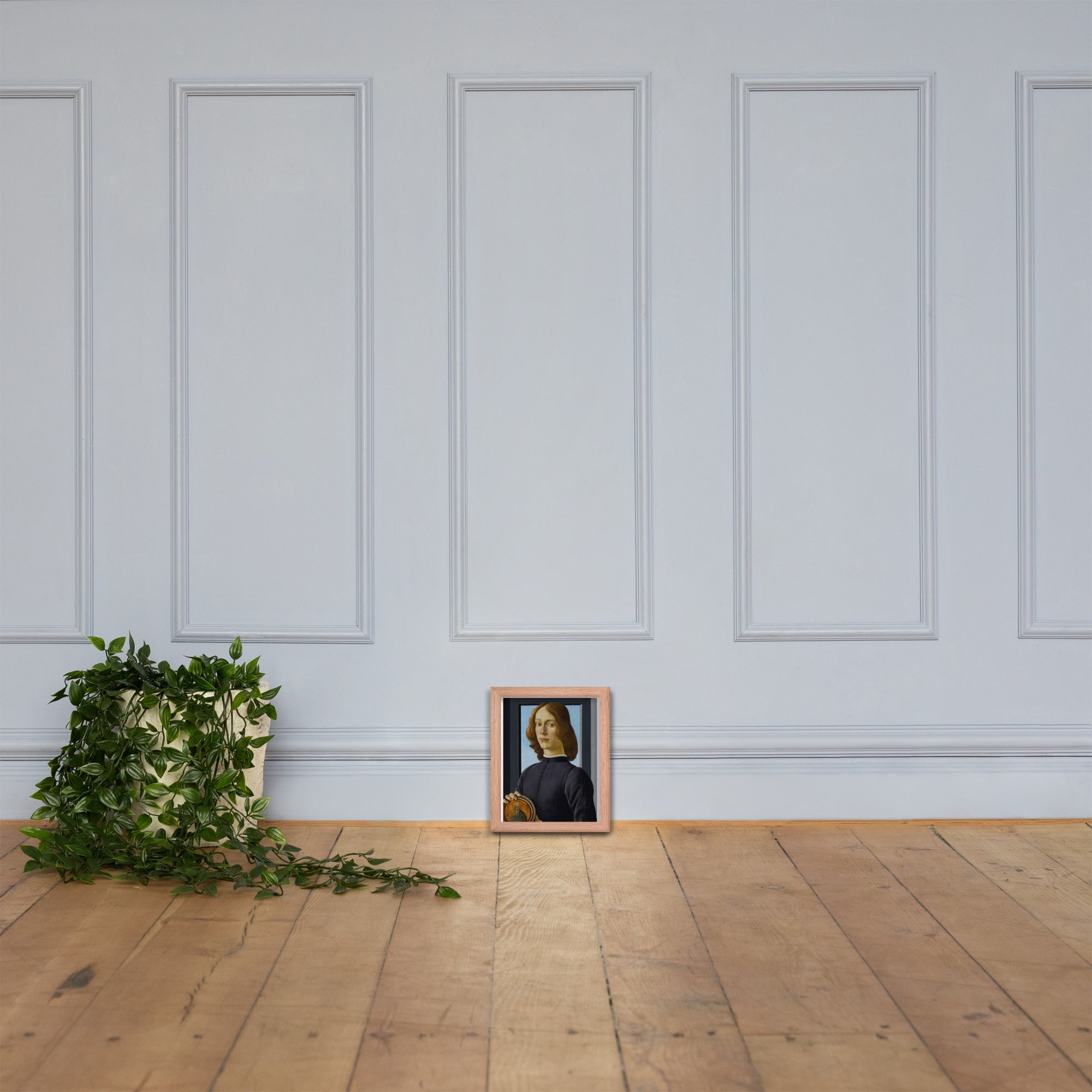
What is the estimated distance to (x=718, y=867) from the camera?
5.54ft

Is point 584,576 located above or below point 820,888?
above

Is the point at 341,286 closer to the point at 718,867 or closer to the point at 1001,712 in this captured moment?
the point at 718,867

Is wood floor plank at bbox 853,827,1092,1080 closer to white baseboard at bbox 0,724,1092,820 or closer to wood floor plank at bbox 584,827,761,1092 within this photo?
white baseboard at bbox 0,724,1092,820

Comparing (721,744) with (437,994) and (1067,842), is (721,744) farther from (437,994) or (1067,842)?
(437,994)

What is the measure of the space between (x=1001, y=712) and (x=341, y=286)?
1723mm

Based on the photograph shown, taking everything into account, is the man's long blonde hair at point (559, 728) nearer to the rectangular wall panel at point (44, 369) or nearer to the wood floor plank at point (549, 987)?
the wood floor plank at point (549, 987)

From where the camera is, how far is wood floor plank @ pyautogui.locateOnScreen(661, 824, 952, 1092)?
102cm

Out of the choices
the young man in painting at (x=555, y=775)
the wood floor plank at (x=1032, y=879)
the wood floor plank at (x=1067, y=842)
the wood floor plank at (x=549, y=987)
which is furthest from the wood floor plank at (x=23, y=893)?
the wood floor plank at (x=1067, y=842)

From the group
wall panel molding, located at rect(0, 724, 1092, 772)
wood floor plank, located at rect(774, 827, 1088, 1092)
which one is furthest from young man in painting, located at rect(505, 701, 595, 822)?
wood floor plank, located at rect(774, 827, 1088, 1092)

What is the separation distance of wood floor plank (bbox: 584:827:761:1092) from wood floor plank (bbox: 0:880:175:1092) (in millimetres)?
697

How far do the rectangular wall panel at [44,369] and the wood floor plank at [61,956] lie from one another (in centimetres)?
64

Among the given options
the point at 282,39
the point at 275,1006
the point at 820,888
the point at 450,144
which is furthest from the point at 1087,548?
the point at 282,39

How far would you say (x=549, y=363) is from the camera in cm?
195

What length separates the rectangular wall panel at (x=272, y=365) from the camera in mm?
1937
